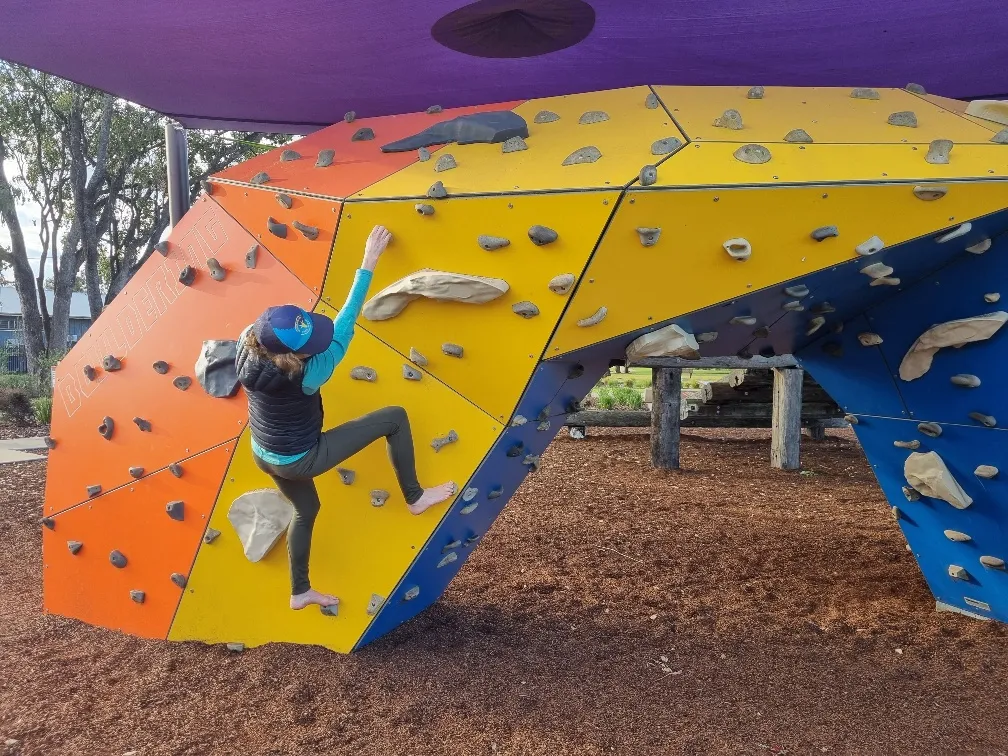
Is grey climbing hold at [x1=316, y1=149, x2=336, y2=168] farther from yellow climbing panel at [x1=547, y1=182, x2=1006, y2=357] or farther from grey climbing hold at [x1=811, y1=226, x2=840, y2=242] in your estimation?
grey climbing hold at [x1=811, y1=226, x2=840, y2=242]

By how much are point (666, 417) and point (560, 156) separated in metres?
5.28

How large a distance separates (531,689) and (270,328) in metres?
1.90

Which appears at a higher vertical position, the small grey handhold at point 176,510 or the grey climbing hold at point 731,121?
the grey climbing hold at point 731,121

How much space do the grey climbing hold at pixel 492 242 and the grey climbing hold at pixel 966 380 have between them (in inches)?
84.3

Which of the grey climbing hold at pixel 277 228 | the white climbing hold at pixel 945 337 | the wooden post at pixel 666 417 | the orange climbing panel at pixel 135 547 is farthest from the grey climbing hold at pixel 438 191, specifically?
the wooden post at pixel 666 417

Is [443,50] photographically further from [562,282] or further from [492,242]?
A: [562,282]

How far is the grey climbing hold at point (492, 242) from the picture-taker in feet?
9.70

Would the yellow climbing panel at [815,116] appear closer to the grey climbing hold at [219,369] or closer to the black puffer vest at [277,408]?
the black puffer vest at [277,408]

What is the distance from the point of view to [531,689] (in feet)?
10.5

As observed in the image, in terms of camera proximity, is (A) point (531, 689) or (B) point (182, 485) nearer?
(A) point (531, 689)

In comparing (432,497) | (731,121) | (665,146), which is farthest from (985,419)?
(432,497)

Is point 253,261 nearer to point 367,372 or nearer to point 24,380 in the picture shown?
point 367,372


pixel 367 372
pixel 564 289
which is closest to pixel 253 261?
pixel 367 372

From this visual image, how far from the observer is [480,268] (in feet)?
9.95
